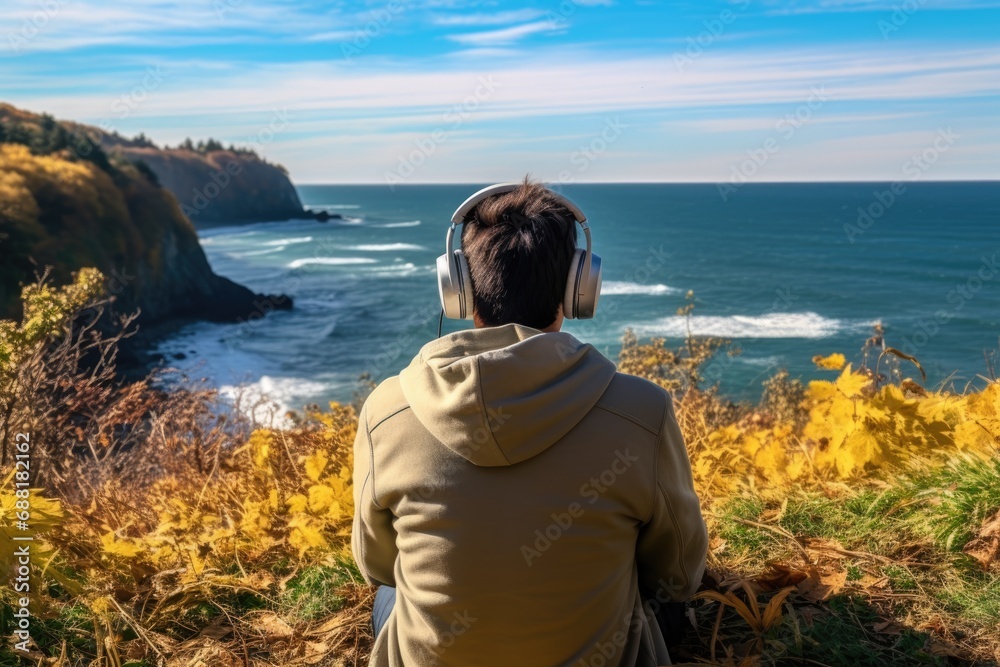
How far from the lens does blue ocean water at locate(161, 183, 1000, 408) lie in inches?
1384

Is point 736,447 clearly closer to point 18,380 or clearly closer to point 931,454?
point 931,454

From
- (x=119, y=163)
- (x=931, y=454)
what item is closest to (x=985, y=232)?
(x=119, y=163)

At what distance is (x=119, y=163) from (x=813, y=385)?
4391 centimetres

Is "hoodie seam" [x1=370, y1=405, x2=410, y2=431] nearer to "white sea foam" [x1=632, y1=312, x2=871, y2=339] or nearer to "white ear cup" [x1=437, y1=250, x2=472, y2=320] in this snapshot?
"white ear cup" [x1=437, y1=250, x2=472, y2=320]

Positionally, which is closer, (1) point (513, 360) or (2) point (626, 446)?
(1) point (513, 360)

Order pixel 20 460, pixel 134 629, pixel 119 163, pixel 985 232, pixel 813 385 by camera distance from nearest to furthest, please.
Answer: pixel 134 629 → pixel 813 385 → pixel 20 460 → pixel 119 163 → pixel 985 232

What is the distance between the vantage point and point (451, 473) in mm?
1855

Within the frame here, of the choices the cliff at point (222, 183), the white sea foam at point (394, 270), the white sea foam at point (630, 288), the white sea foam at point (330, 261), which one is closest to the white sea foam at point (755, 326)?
the white sea foam at point (630, 288)

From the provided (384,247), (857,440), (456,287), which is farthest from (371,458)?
(384,247)

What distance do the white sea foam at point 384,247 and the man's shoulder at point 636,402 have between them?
8389cm

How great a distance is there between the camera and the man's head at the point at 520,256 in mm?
1944

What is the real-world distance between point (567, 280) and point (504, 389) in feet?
1.37

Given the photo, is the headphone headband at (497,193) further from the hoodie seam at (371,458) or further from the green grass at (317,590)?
the green grass at (317,590)

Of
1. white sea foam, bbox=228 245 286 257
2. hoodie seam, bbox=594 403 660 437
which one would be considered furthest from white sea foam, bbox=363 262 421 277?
hoodie seam, bbox=594 403 660 437
